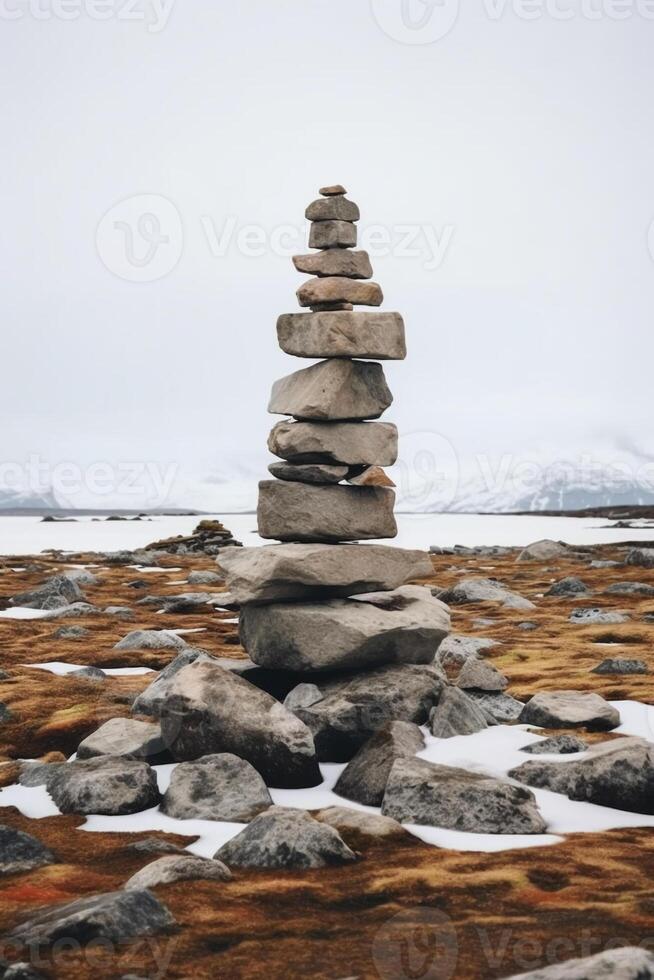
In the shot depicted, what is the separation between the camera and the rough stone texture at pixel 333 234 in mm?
12062

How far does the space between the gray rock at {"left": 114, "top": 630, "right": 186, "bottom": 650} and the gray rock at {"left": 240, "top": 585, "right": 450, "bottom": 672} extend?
4.68 meters

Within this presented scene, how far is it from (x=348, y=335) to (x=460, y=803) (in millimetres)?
5150

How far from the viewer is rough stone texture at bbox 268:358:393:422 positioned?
11664mm

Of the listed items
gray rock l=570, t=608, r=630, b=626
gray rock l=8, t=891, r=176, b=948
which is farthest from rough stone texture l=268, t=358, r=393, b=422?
gray rock l=570, t=608, r=630, b=626

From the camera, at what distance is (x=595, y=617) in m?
19.5

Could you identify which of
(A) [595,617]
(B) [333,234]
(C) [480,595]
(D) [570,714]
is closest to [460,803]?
(D) [570,714]

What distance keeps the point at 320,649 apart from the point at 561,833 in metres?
3.60

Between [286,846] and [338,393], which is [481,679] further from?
[286,846]

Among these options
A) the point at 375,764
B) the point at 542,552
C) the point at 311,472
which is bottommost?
the point at 375,764

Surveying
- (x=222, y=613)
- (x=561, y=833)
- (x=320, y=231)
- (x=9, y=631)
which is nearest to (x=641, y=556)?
(x=222, y=613)

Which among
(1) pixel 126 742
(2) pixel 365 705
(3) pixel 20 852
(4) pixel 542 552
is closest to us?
(3) pixel 20 852

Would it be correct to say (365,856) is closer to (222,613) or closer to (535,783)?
(535,783)

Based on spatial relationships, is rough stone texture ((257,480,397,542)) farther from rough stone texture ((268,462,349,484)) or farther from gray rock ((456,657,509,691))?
gray rock ((456,657,509,691))

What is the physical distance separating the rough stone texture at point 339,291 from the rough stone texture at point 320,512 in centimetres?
201
